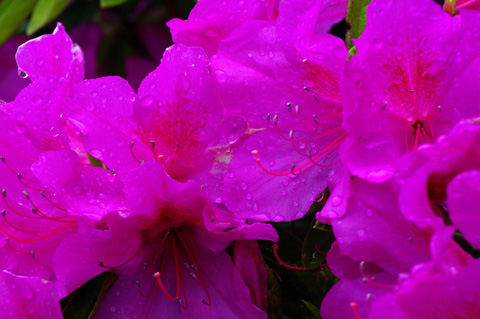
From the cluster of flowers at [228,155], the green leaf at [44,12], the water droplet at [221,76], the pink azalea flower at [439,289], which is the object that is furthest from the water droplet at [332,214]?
the green leaf at [44,12]

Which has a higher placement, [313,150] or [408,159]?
[408,159]

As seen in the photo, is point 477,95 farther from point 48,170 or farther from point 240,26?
point 48,170

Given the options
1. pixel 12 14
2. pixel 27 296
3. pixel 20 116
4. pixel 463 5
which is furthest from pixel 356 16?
pixel 12 14

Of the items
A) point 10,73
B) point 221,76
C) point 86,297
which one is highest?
point 221,76

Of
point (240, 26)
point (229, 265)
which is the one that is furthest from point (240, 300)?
point (240, 26)

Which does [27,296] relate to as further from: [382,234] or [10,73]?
[10,73]

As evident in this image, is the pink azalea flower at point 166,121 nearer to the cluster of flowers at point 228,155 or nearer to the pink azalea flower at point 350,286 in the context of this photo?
the cluster of flowers at point 228,155
